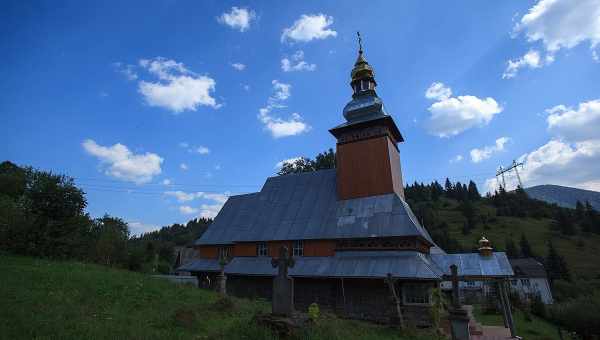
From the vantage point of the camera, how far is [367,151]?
22594 mm

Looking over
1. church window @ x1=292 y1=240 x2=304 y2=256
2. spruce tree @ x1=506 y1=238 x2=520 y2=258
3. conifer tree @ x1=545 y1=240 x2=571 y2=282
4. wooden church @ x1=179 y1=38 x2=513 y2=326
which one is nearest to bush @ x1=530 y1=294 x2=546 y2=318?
wooden church @ x1=179 y1=38 x2=513 y2=326

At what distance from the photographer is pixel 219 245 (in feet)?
83.6

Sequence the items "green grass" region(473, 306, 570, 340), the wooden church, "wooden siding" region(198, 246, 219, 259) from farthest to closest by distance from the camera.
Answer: "wooden siding" region(198, 246, 219, 259) → "green grass" region(473, 306, 570, 340) → the wooden church

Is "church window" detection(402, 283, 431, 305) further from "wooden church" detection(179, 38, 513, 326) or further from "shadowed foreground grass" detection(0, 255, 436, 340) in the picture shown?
"shadowed foreground grass" detection(0, 255, 436, 340)

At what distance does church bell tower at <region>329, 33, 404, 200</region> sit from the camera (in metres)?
21.8

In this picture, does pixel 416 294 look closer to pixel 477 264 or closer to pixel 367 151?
pixel 477 264

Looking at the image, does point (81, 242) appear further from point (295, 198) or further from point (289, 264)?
point (289, 264)

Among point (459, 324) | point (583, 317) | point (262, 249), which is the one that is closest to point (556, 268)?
point (583, 317)

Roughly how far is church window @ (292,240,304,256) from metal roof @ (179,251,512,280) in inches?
19.9

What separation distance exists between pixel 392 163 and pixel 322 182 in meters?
5.86

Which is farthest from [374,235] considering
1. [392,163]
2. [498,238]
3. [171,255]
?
[498,238]

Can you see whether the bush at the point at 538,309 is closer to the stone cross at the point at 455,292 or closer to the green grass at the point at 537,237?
the stone cross at the point at 455,292

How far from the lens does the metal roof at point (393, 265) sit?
16.5 m

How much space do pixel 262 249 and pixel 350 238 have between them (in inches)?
269
